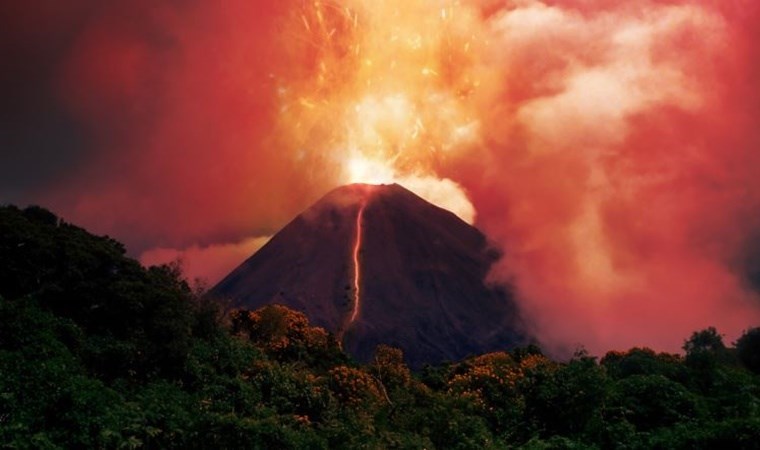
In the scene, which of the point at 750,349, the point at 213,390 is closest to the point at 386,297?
the point at 750,349

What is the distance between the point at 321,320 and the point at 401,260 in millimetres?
43654

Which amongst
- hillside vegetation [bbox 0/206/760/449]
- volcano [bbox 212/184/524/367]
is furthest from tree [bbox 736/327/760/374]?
volcano [bbox 212/184/524/367]

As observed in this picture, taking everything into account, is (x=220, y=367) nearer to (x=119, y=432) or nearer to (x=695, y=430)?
(x=119, y=432)

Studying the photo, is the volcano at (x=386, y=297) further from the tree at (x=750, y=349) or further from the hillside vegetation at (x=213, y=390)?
the hillside vegetation at (x=213, y=390)

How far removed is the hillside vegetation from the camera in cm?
1920

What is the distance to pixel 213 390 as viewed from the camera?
1142 inches

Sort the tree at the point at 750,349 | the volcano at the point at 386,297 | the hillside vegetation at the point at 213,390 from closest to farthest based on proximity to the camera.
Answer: the hillside vegetation at the point at 213,390, the tree at the point at 750,349, the volcano at the point at 386,297

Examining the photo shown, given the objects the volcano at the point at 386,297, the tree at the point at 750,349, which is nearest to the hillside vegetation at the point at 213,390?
the tree at the point at 750,349

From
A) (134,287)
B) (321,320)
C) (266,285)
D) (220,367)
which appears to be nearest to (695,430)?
(220,367)

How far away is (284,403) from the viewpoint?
95.6ft

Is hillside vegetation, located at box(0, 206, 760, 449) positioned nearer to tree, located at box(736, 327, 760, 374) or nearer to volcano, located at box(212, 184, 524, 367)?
tree, located at box(736, 327, 760, 374)

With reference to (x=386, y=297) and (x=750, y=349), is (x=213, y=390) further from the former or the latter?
(x=386, y=297)

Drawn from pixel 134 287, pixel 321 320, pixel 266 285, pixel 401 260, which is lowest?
pixel 134 287

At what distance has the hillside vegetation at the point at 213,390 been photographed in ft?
63.0
